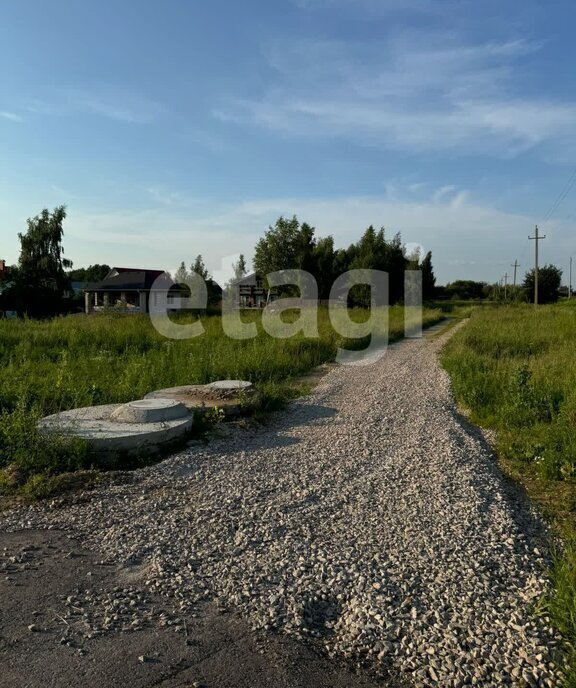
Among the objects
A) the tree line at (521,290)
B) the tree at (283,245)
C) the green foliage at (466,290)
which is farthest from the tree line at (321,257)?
the green foliage at (466,290)

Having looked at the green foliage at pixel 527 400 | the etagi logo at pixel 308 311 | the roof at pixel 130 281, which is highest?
the roof at pixel 130 281

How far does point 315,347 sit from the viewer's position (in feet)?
47.3

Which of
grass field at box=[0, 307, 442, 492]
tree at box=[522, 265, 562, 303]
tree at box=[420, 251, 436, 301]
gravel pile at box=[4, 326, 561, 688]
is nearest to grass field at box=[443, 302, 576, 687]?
gravel pile at box=[4, 326, 561, 688]

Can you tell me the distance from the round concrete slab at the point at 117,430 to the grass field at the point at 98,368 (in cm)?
20

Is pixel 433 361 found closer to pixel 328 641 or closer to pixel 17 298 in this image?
pixel 328 641

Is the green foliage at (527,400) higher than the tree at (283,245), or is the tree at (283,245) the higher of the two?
the tree at (283,245)

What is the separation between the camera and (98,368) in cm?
1016

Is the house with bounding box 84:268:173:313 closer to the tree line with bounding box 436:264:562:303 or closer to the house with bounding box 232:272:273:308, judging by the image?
the house with bounding box 232:272:273:308

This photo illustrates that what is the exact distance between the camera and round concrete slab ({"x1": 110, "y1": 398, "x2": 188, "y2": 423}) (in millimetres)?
6234

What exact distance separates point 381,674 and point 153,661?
104 centimetres

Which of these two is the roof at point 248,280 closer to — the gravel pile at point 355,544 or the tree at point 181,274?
the tree at point 181,274

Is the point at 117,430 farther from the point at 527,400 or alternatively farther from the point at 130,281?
the point at 130,281

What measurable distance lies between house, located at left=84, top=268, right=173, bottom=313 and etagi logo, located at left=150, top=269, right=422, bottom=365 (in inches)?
27.4

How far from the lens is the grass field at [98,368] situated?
211 inches
